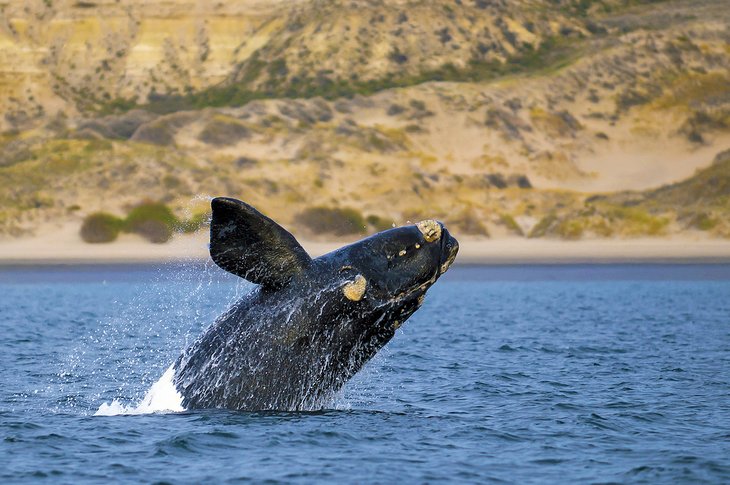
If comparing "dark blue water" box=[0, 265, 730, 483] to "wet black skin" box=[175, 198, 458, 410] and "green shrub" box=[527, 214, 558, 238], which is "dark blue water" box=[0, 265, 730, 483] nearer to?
"wet black skin" box=[175, 198, 458, 410]

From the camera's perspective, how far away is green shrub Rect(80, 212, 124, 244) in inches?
2849

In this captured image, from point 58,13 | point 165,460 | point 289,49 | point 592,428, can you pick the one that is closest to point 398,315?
point 165,460

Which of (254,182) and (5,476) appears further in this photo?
(254,182)

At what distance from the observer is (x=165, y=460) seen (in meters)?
13.1

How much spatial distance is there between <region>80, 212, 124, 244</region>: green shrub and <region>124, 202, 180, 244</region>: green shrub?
2.45 feet

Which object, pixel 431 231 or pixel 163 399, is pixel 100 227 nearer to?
pixel 163 399

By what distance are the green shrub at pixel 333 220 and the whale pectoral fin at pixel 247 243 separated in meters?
62.6

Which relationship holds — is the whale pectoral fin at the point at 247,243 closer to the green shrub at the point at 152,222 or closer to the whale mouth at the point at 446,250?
the whale mouth at the point at 446,250

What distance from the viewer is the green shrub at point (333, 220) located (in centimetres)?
7631

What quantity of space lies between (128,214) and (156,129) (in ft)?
47.1

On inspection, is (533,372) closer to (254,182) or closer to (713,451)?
(713,451)

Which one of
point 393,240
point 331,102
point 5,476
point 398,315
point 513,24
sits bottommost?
point 5,476

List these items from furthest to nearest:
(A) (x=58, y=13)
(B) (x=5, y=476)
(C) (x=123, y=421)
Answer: (A) (x=58, y=13) → (C) (x=123, y=421) → (B) (x=5, y=476)

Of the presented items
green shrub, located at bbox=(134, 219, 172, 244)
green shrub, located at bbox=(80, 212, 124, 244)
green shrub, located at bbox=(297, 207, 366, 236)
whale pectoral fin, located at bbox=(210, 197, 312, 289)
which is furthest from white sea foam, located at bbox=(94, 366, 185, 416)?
green shrub, located at bbox=(297, 207, 366, 236)
